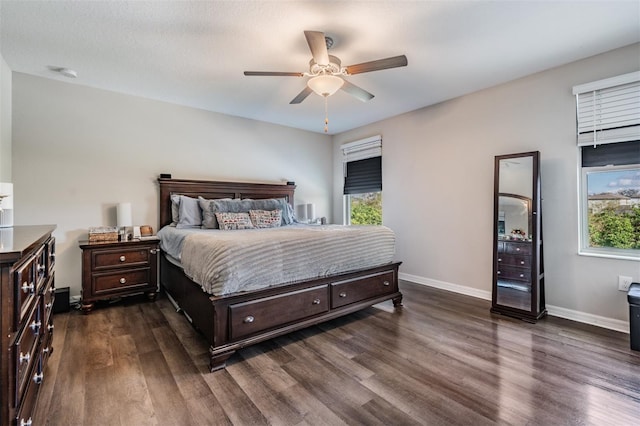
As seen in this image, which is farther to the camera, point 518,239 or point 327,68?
point 518,239

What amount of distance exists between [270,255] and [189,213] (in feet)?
6.53

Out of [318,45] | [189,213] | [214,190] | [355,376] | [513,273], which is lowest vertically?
[355,376]

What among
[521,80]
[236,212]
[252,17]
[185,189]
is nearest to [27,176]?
[185,189]

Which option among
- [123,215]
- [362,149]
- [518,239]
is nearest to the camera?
[518,239]

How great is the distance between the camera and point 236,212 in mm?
3869

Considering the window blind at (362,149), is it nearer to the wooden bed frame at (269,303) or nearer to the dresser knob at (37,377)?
the wooden bed frame at (269,303)

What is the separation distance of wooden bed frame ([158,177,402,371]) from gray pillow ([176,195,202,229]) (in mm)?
483

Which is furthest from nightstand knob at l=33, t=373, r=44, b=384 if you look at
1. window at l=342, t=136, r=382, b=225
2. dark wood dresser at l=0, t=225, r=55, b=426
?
window at l=342, t=136, r=382, b=225

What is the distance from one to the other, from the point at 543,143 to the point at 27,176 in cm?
557

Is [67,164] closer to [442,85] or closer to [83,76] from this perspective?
[83,76]

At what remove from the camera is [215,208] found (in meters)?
3.76

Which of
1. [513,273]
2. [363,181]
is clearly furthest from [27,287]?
[363,181]

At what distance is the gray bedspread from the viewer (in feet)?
6.86

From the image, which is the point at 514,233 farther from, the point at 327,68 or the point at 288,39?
the point at 288,39
